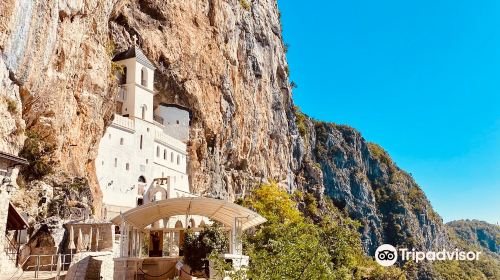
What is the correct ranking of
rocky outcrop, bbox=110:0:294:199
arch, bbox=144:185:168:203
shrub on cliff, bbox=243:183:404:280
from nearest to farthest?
1. shrub on cliff, bbox=243:183:404:280
2. arch, bbox=144:185:168:203
3. rocky outcrop, bbox=110:0:294:199

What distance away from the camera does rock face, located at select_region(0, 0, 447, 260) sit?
25.4 m

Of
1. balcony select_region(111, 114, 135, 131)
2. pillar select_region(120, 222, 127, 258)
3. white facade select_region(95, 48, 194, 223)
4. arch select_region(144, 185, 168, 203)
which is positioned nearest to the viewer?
pillar select_region(120, 222, 127, 258)

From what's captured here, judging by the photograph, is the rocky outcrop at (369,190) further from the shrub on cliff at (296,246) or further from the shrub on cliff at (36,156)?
the shrub on cliff at (36,156)

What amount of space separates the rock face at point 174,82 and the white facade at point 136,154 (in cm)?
180

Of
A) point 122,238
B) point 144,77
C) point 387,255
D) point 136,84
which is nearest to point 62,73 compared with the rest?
point 122,238

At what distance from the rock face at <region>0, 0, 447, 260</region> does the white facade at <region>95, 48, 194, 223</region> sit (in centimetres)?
180

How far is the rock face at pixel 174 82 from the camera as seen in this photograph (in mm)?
25422

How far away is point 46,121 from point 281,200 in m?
27.8

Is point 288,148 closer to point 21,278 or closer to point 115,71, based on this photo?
point 115,71

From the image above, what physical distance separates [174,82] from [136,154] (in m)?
9.31

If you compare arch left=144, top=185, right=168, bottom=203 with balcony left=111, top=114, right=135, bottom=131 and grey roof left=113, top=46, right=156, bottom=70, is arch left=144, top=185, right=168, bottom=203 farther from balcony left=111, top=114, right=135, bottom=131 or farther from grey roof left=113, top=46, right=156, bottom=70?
grey roof left=113, top=46, right=156, bottom=70

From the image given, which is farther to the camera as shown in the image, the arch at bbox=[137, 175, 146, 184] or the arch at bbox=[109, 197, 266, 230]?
the arch at bbox=[137, 175, 146, 184]

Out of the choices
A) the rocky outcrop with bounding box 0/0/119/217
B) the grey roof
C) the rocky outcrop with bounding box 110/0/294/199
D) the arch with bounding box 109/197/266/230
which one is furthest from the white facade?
the arch with bounding box 109/197/266/230

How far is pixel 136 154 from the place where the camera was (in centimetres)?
4288
